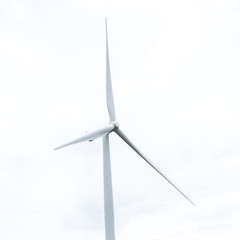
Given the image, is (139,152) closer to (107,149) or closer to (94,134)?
(107,149)

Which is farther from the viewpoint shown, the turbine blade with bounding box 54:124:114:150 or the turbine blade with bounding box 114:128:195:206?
the turbine blade with bounding box 114:128:195:206

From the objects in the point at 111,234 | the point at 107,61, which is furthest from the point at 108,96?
the point at 111,234

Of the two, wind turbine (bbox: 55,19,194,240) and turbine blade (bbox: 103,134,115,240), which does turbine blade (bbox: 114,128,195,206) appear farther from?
turbine blade (bbox: 103,134,115,240)

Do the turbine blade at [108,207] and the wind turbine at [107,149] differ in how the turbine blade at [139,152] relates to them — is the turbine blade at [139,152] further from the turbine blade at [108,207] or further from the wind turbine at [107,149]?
the turbine blade at [108,207]

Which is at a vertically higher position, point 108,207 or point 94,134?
point 94,134

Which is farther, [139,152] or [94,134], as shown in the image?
[139,152]

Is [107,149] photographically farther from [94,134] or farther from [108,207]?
[108,207]

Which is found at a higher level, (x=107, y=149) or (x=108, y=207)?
(x=107, y=149)

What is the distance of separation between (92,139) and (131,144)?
17.8 feet

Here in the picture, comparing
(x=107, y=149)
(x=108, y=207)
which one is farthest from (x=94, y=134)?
(x=108, y=207)

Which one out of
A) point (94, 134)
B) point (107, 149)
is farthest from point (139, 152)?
point (94, 134)

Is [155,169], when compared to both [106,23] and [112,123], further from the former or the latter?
[106,23]

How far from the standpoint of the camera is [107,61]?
3575 centimetres

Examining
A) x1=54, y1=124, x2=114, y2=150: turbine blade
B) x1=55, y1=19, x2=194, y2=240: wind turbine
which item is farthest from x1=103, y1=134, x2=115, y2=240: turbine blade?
x1=54, y1=124, x2=114, y2=150: turbine blade
